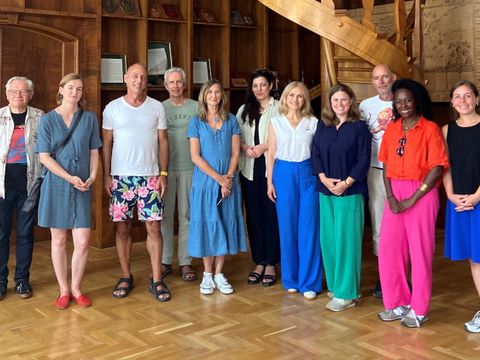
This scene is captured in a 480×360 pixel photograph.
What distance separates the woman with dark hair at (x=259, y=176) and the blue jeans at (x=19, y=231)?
1.59 metres

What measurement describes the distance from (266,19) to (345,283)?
4.01 meters

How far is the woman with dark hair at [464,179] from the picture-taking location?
397 cm

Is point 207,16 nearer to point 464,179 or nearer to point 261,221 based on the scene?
point 261,221

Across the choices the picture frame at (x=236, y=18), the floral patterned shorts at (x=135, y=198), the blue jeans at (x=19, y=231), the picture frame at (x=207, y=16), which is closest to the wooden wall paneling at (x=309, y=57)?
the picture frame at (x=236, y=18)

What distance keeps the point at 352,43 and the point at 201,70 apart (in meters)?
2.12

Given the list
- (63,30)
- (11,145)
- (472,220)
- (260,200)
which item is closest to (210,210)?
(260,200)

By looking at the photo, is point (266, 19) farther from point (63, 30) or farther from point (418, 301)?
point (418, 301)

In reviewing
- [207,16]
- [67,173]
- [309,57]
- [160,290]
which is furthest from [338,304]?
[309,57]

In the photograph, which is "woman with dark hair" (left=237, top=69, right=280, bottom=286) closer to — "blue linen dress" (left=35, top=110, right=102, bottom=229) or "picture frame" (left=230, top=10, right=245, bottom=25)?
"blue linen dress" (left=35, top=110, right=102, bottom=229)

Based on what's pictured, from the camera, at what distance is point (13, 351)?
374cm

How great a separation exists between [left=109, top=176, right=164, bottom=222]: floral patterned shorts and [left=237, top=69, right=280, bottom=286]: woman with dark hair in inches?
30.0

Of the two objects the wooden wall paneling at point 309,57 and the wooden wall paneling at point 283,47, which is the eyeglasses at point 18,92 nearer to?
the wooden wall paneling at point 283,47

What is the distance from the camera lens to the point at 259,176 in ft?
16.9

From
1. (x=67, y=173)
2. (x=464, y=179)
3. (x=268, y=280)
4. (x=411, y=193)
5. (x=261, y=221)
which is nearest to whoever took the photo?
(x=464, y=179)
